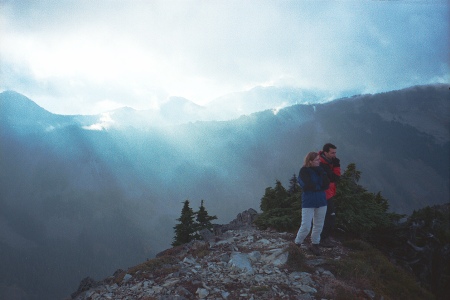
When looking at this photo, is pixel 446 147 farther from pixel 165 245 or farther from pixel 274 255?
pixel 274 255

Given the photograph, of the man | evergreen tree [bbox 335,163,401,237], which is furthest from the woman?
evergreen tree [bbox 335,163,401,237]

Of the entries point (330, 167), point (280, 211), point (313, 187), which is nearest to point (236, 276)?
point (313, 187)

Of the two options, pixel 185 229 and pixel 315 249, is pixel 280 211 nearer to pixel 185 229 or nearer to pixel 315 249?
pixel 315 249

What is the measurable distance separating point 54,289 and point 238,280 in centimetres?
15229

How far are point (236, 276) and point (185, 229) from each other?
59.8 feet

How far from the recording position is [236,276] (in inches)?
268

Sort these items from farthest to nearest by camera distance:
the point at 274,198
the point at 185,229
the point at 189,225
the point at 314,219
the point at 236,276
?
the point at 189,225, the point at 185,229, the point at 274,198, the point at 314,219, the point at 236,276

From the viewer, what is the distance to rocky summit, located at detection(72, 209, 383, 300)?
19.5ft

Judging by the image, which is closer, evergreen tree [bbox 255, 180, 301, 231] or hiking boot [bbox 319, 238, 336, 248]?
hiking boot [bbox 319, 238, 336, 248]

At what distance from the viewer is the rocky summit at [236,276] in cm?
593

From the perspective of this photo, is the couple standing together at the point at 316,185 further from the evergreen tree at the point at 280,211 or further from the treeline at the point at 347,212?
the evergreen tree at the point at 280,211

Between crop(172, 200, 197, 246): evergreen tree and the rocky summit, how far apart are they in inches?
570

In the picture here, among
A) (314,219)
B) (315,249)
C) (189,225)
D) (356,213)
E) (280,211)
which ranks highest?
(314,219)

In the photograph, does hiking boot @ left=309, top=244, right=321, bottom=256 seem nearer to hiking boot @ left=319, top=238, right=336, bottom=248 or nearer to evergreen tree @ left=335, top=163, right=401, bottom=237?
hiking boot @ left=319, top=238, right=336, bottom=248
